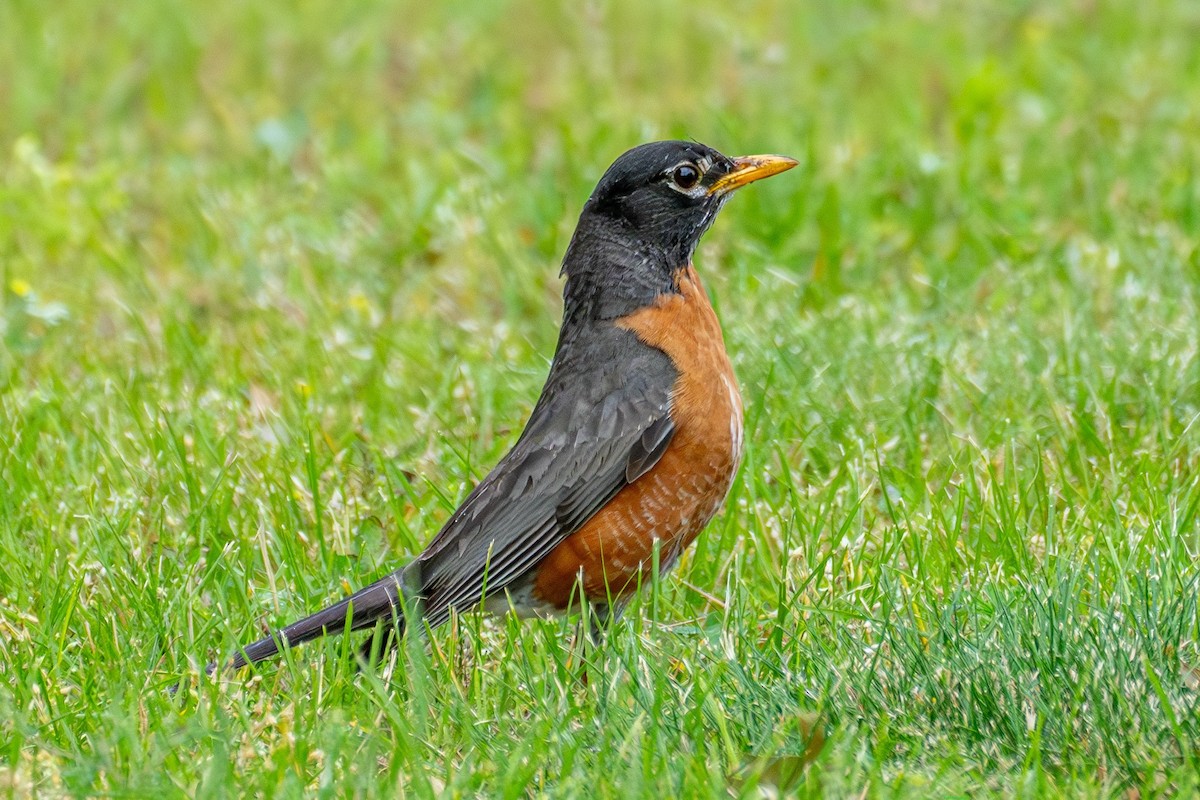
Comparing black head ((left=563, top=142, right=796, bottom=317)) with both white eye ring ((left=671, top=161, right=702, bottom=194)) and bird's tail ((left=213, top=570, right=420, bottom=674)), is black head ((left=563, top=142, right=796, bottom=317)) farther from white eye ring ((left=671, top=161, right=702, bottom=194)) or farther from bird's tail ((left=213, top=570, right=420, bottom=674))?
bird's tail ((left=213, top=570, right=420, bottom=674))

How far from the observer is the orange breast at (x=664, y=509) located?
3994 millimetres

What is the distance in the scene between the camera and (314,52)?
8.58 m

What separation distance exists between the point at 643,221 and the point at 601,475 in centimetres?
74

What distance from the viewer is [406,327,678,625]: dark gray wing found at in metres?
3.96

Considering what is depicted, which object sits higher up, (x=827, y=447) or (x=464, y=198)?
(x=464, y=198)

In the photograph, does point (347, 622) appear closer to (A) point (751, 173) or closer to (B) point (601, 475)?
(B) point (601, 475)

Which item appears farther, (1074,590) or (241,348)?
(241,348)

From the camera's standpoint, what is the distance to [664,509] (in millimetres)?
3992

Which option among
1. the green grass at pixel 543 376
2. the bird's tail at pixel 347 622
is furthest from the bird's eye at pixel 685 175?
the bird's tail at pixel 347 622

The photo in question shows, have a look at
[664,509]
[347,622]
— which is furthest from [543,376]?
[347,622]

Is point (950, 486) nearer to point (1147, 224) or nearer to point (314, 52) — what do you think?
point (1147, 224)

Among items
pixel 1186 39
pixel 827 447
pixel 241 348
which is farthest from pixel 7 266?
pixel 1186 39

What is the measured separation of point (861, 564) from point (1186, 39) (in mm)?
5158

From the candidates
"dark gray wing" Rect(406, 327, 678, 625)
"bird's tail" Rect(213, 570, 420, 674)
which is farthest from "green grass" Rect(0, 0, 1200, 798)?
"dark gray wing" Rect(406, 327, 678, 625)
